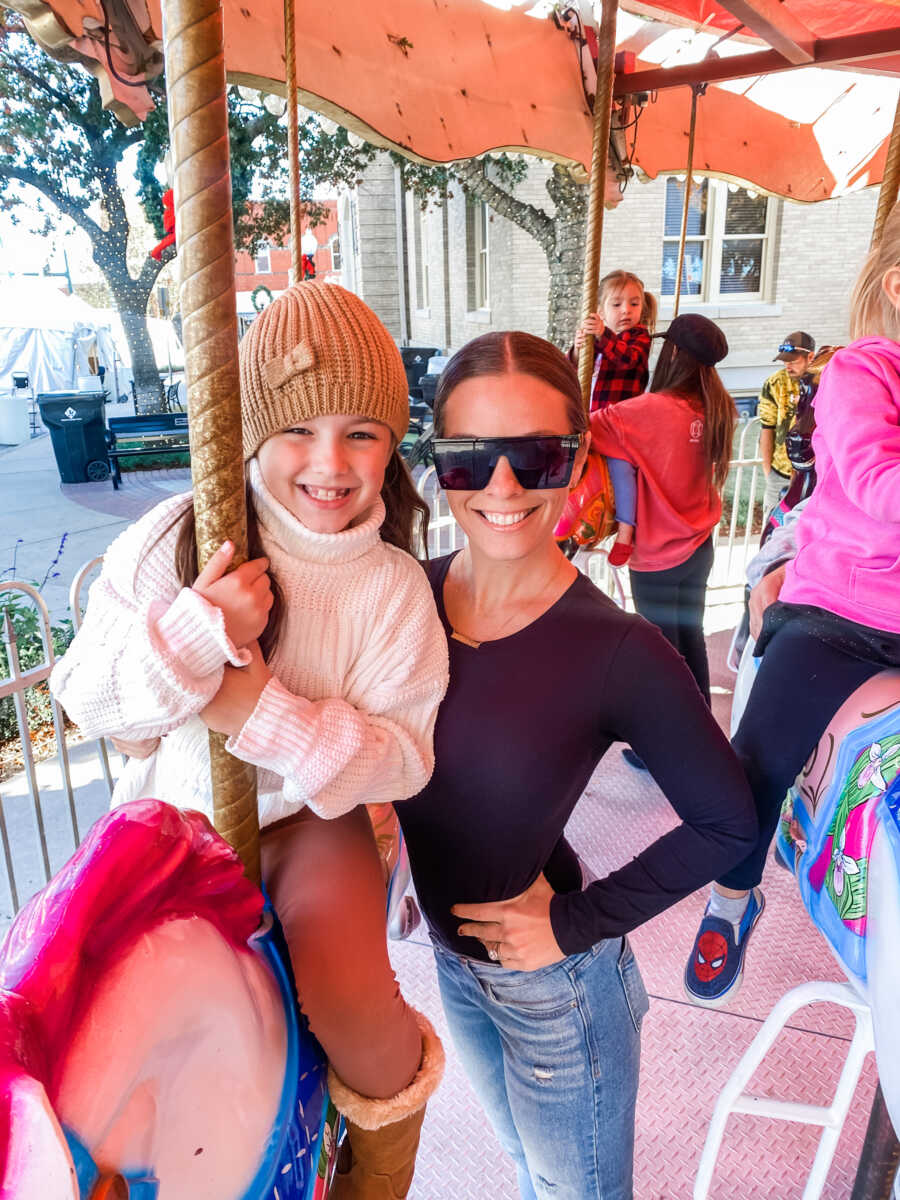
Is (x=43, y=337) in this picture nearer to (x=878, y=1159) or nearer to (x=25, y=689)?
(x=25, y=689)

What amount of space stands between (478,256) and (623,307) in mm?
8537

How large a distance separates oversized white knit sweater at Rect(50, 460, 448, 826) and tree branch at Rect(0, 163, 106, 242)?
6048mm

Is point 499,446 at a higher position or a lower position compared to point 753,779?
higher

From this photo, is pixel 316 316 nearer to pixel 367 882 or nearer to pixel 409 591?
pixel 409 591

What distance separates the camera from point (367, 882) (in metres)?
0.98

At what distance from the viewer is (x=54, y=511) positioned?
282 inches

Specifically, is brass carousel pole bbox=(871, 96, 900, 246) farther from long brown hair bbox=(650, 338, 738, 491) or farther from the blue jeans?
the blue jeans

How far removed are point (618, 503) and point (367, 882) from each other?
2.30 m

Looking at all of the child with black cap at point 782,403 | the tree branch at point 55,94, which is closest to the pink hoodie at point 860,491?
the child with black cap at point 782,403

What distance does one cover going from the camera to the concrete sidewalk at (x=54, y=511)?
5859 millimetres

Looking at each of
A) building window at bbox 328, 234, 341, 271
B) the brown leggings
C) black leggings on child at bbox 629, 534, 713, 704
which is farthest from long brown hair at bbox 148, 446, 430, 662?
building window at bbox 328, 234, 341, 271

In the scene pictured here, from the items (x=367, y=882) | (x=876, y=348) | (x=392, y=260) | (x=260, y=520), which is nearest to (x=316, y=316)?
(x=260, y=520)

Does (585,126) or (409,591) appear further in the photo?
(585,126)

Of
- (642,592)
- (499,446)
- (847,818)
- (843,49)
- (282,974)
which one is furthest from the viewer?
(642,592)
